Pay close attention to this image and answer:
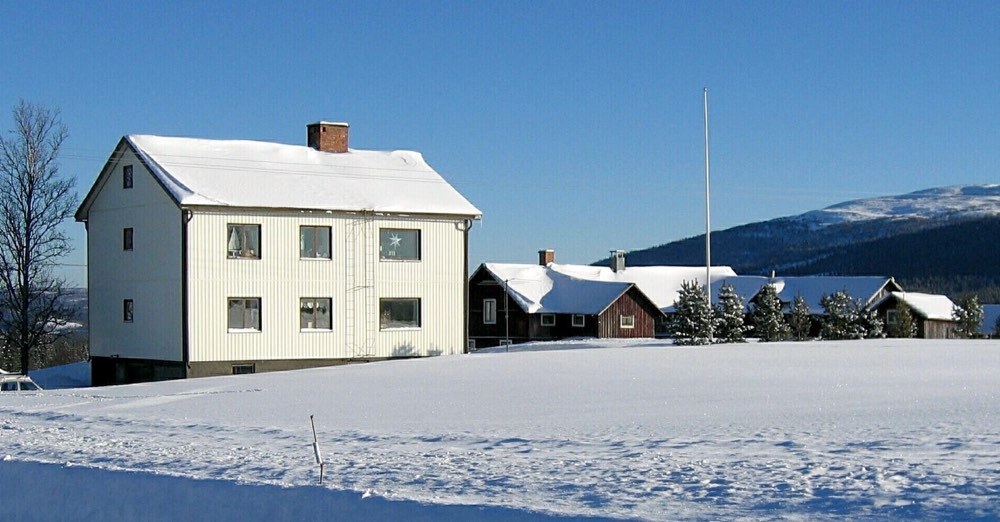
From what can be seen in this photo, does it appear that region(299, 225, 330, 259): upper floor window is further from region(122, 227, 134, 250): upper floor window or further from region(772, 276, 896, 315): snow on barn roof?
region(772, 276, 896, 315): snow on barn roof

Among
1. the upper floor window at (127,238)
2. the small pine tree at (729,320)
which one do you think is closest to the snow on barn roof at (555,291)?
the small pine tree at (729,320)

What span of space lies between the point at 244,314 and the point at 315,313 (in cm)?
228

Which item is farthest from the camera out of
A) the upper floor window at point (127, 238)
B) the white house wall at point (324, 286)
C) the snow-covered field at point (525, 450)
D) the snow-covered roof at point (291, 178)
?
the upper floor window at point (127, 238)

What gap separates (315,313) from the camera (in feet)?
120

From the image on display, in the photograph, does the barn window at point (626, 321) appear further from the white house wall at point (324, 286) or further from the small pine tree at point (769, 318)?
the white house wall at point (324, 286)

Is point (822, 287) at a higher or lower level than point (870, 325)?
higher

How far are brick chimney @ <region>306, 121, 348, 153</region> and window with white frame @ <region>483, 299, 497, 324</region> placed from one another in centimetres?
2460

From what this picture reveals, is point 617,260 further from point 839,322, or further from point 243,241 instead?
point 243,241

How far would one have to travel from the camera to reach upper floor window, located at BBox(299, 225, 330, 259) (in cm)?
3625

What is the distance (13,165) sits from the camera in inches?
1601

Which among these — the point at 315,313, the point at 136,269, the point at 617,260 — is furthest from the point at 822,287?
the point at 136,269

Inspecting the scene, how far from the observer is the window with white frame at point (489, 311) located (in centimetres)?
6425

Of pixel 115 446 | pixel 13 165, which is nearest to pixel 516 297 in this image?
pixel 13 165

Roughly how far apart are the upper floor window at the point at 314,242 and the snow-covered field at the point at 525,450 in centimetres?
1008
